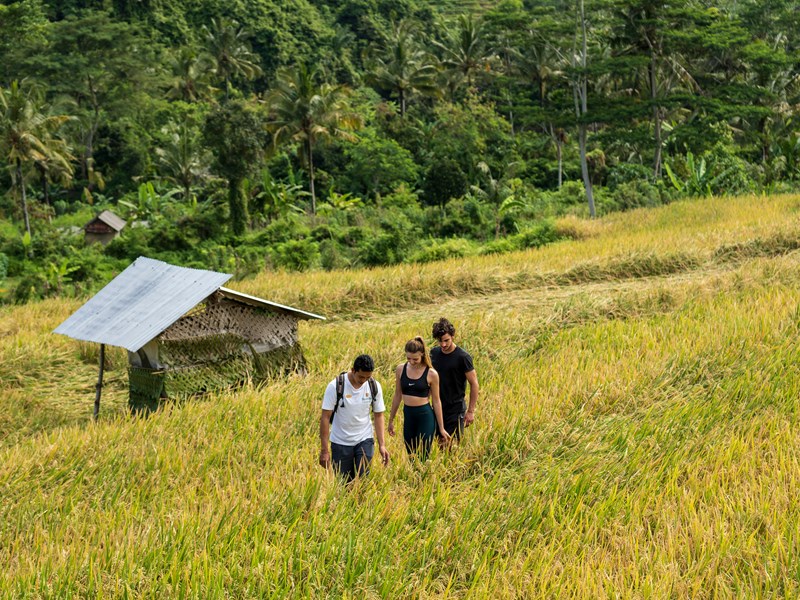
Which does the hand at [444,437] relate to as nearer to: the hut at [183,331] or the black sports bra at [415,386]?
the black sports bra at [415,386]

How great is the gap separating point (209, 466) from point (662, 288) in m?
7.44

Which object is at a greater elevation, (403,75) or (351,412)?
(403,75)

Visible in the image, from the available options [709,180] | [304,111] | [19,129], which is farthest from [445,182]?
[19,129]

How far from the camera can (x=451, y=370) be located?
18.5 feet

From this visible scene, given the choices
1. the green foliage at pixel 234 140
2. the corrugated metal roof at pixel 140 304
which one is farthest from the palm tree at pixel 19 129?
the corrugated metal roof at pixel 140 304

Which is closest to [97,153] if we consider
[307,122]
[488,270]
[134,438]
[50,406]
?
[307,122]

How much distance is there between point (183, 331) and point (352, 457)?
355cm

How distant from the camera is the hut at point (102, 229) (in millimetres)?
29250

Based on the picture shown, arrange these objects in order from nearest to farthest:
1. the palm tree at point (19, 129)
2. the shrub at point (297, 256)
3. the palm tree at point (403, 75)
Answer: the shrub at point (297, 256) < the palm tree at point (19, 129) < the palm tree at point (403, 75)

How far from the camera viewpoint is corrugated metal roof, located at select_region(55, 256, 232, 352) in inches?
311

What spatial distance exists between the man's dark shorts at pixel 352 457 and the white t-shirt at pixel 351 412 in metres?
0.04

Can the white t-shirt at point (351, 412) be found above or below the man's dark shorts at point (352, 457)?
above

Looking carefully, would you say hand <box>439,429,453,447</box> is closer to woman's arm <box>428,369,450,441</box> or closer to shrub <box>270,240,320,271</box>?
woman's arm <box>428,369,450,441</box>

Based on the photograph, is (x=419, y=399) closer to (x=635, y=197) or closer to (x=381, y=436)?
(x=381, y=436)
